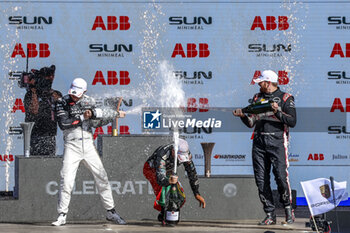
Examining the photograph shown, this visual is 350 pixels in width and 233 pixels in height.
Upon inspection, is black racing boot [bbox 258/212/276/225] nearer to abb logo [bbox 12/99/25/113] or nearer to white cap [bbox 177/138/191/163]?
white cap [bbox 177/138/191/163]

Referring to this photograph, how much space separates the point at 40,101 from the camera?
42.7ft

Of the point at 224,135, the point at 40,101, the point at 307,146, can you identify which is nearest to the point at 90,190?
the point at 40,101

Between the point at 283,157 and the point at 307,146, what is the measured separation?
→ 11.1 ft

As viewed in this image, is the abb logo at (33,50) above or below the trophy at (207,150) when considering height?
above

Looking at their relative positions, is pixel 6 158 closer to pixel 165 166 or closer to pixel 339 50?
pixel 165 166

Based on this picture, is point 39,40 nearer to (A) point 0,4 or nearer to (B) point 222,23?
(A) point 0,4

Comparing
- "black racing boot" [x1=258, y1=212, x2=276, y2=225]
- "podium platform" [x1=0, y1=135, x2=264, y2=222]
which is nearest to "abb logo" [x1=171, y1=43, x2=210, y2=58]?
"podium platform" [x1=0, y1=135, x2=264, y2=222]

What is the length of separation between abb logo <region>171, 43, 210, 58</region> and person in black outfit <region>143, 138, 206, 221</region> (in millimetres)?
3431

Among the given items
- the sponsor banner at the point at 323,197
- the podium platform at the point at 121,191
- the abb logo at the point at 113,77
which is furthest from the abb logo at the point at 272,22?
the sponsor banner at the point at 323,197

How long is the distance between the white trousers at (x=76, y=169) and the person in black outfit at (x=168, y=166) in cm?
59

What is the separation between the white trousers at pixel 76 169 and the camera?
34.1ft

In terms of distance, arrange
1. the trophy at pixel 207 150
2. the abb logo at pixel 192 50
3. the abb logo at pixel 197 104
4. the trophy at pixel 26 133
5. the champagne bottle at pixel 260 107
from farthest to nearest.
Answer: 1. the abb logo at pixel 192 50
2. the abb logo at pixel 197 104
3. the trophy at pixel 207 150
4. the trophy at pixel 26 133
5. the champagne bottle at pixel 260 107

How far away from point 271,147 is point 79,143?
7.54ft

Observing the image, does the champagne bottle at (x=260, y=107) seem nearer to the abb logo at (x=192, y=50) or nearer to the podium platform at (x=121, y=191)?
the podium platform at (x=121, y=191)
